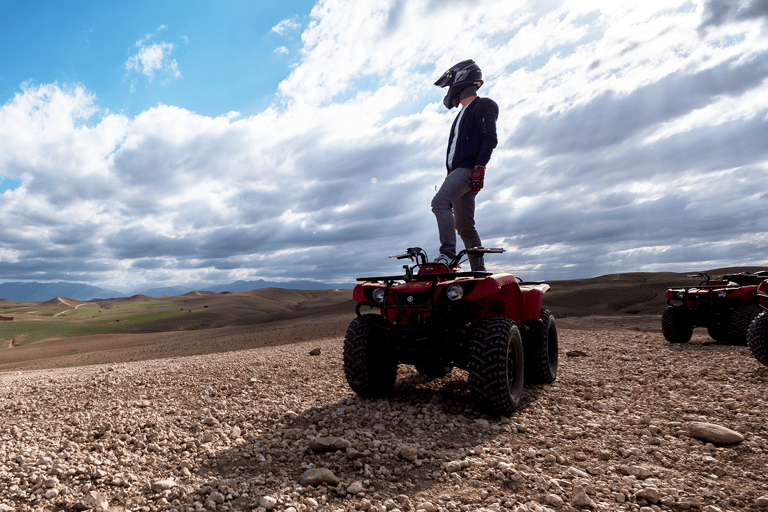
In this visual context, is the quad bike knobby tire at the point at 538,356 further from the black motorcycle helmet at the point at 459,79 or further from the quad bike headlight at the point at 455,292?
the black motorcycle helmet at the point at 459,79

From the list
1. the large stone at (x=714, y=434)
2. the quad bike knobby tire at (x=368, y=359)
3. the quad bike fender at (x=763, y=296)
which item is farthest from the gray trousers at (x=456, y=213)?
the quad bike fender at (x=763, y=296)

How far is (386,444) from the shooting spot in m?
3.61

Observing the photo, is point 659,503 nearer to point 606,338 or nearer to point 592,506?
point 592,506

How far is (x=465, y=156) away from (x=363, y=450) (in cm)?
471

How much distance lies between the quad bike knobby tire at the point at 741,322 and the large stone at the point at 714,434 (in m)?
6.97

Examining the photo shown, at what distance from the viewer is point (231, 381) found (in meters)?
6.26

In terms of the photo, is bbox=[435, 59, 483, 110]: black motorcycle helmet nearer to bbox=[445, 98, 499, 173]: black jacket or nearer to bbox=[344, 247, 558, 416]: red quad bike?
bbox=[445, 98, 499, 173]: black jacket

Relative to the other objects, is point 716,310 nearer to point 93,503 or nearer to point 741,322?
point 741,322

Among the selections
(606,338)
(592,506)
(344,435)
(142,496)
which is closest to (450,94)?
(344,435)

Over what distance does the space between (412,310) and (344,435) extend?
4.87ft

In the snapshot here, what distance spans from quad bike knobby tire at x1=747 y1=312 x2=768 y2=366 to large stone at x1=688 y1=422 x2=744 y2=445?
3.31 metres

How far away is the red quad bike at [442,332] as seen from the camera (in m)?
4.18

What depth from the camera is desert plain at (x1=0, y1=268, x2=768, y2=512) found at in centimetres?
282

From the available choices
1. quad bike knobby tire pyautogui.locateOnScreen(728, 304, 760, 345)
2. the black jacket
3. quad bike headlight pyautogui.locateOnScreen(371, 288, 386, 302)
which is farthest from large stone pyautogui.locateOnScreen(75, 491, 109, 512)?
quad bike knobby tire pyautogui.locateOnScreen(728, 304, 760, 345)
